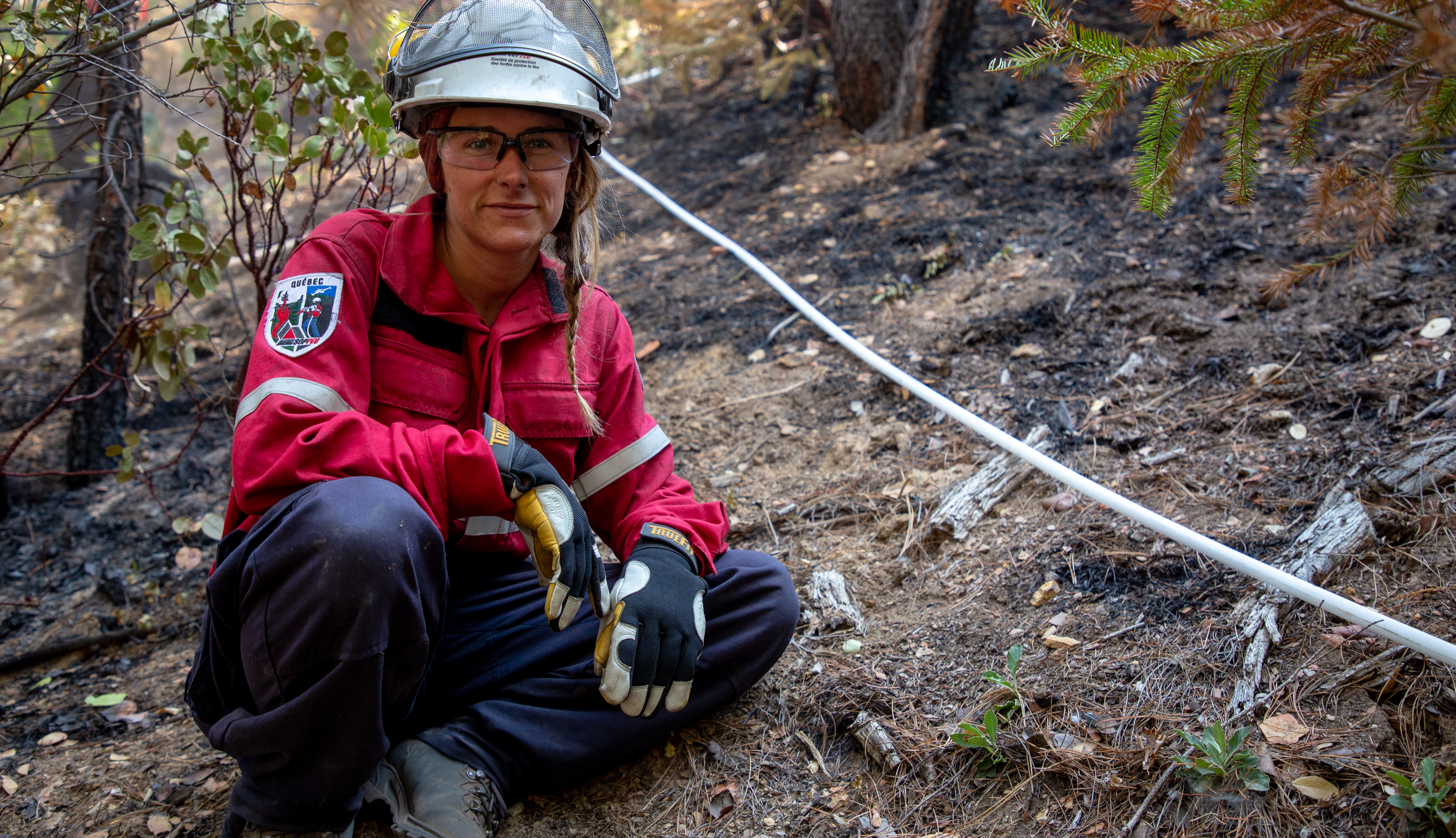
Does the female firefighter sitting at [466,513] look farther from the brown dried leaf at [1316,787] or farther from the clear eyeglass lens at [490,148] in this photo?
the brown dried leaf at [1316,787]

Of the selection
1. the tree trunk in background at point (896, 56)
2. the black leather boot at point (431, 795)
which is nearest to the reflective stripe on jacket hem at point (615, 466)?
the black leather boot at point (431, 795)

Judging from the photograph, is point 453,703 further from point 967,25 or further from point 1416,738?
point 967,25

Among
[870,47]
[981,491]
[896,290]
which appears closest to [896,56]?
[870,47]

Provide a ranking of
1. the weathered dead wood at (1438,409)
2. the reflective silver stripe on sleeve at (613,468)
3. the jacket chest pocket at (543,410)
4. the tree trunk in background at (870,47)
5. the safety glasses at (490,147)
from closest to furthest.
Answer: the safety glasses at (490,147) → the jacket chest pocket at (543,410) → the reflective silver stripe on sleeve at (613,468) → the weathered dead wood at (1438,409) → the tree trunk in background at (870,47)

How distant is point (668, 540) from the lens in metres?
1.80

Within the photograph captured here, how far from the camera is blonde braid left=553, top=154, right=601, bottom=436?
189 centimetres

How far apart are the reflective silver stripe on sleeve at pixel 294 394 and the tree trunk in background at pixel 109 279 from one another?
133cm

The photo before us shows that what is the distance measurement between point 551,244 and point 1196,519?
1.73 metres

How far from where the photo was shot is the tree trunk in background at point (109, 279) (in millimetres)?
2795

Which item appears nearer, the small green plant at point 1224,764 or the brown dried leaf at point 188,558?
the small green plant at point 1224,764

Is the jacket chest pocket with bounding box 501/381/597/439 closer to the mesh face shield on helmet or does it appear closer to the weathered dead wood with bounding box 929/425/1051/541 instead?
the mesh face shield on helmet

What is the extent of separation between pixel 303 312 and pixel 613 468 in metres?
0.72

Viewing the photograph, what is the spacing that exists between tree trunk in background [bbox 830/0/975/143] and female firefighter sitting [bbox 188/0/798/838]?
325 cm

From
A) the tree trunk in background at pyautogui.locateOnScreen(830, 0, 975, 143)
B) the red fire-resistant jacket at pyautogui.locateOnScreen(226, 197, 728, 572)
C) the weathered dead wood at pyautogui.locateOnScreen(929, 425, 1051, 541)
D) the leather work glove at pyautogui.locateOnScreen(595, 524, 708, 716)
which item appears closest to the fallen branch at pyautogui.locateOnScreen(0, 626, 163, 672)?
the red fire-resistant jacket at pyautogui.locateOnScreen(226, 197, 728, 572)
